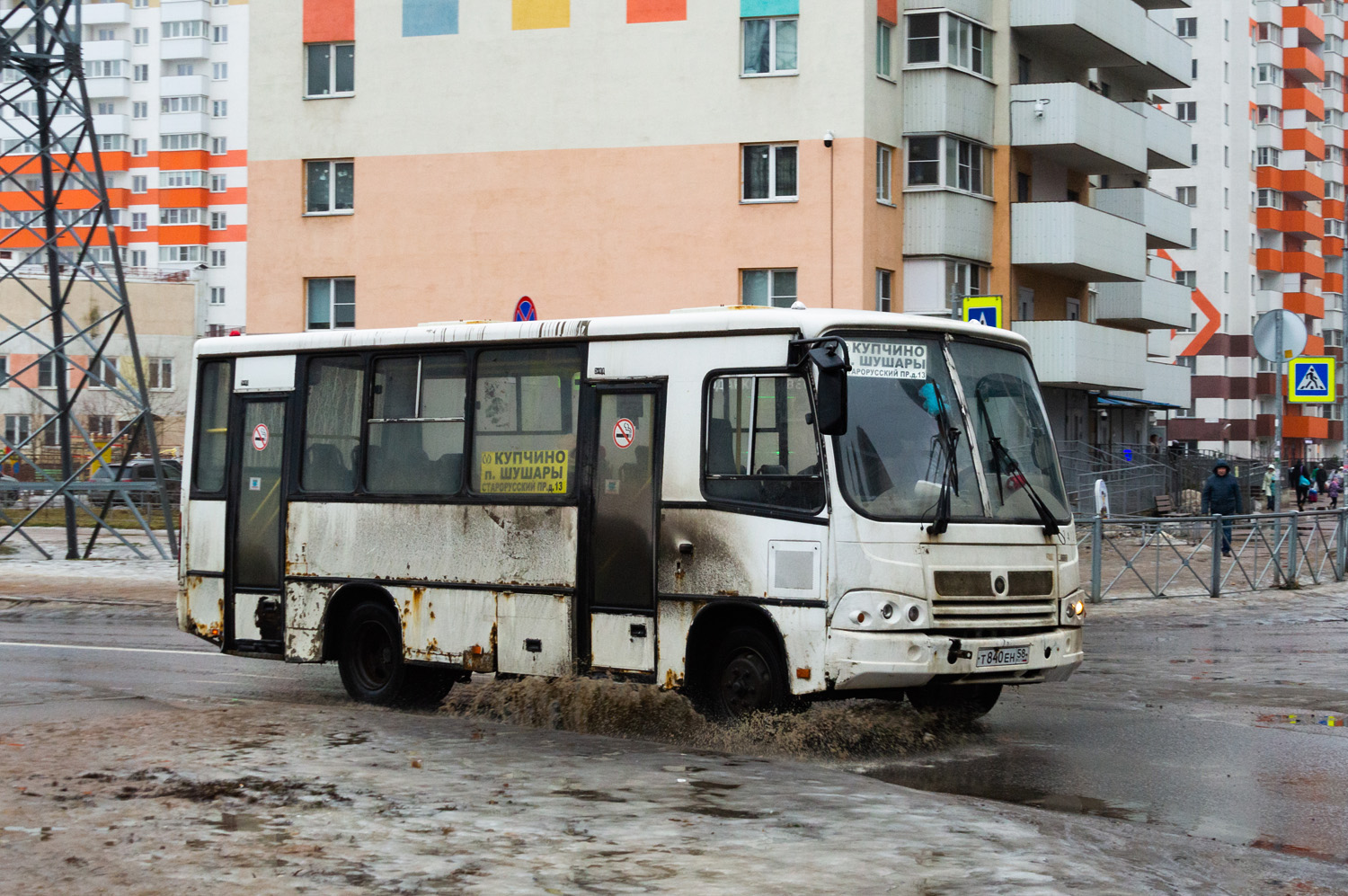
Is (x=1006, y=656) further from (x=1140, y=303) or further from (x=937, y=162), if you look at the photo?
(x=1140, y=303)

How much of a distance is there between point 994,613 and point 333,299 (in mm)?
34727

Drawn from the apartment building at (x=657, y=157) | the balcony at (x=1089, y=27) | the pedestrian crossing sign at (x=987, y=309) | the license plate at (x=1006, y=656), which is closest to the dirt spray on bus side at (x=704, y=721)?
the license plate at (x=1006, y=656)

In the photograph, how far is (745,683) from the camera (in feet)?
34.7

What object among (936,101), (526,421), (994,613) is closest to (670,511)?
(526,421)

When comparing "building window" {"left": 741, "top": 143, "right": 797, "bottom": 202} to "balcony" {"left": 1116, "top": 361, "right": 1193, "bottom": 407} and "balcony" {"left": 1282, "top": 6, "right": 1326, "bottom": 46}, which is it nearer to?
"balcony" {"left": 1116, "top": 361, "right": 1193, "bottom": 407}

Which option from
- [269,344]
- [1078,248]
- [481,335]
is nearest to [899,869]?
[481,335]

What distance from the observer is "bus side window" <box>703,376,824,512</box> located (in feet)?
34.0

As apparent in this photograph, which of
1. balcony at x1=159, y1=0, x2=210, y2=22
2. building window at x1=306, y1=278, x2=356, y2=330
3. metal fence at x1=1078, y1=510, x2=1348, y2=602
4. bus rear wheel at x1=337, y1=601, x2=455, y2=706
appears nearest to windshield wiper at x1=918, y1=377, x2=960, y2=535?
bus rear wheel at x1=337, y1=601, x2=455, y2=706

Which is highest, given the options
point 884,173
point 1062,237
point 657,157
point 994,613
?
point 657,157

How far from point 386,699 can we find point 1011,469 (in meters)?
4.86

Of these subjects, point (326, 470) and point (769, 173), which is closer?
point (326, 470)

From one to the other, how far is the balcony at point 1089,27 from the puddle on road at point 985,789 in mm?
37137

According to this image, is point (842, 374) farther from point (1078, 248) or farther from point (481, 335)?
point (1078, 248)

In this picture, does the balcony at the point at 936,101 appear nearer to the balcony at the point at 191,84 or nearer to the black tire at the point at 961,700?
the black tire at the point at 961,700
